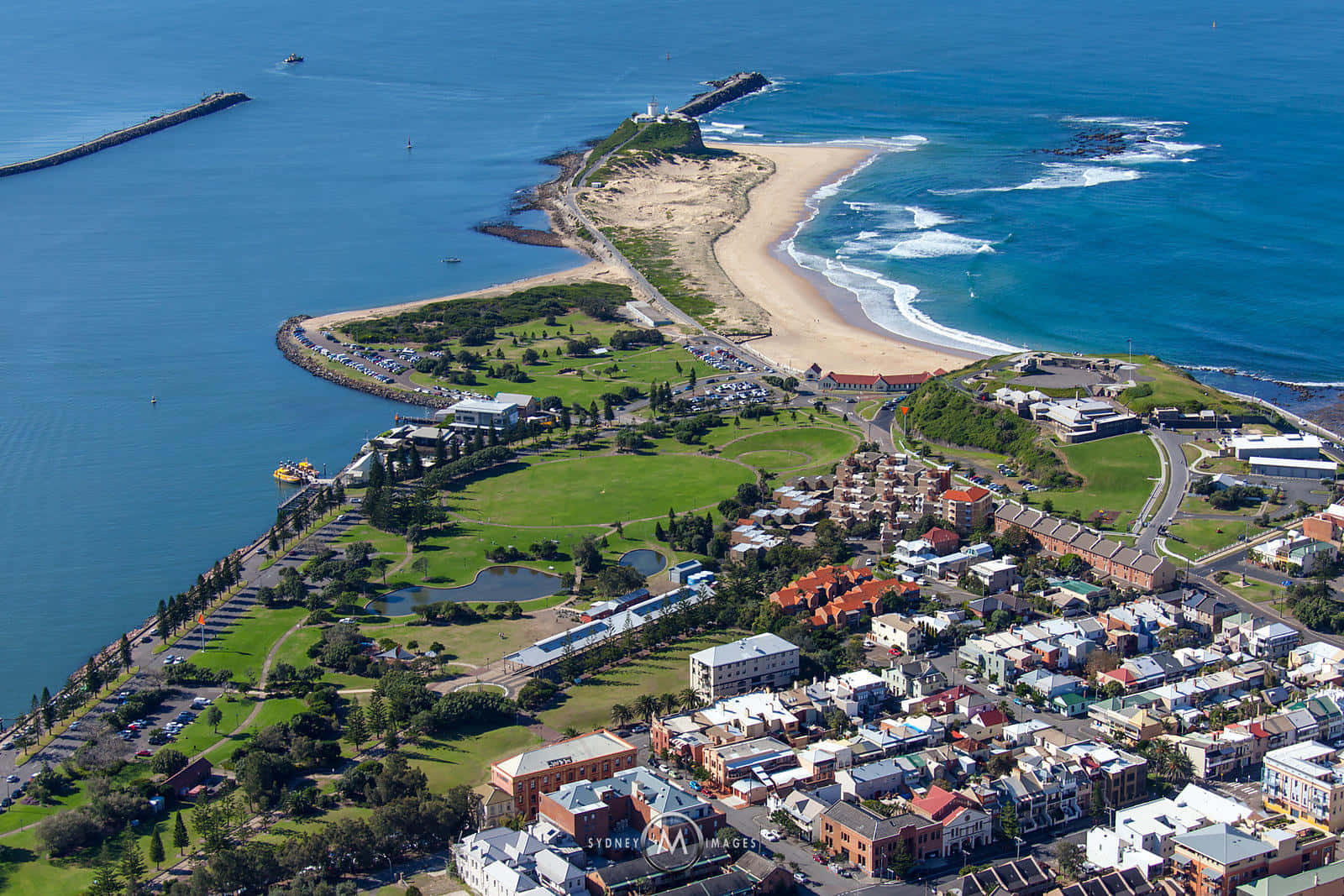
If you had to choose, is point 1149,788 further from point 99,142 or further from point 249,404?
point 99,142

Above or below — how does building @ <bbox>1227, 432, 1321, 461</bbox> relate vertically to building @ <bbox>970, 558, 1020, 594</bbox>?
above

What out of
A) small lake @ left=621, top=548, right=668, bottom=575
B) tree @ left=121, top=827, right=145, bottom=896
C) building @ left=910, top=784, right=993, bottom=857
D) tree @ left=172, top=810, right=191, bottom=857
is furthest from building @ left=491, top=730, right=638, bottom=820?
small lake @ left=621, top=548, right=668, bottom=575

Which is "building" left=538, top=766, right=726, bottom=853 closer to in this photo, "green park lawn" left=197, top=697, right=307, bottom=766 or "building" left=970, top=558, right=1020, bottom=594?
"green park lawn" left=197, top=697, right=307, bottom=766

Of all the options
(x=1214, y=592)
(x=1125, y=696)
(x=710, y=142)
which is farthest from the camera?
(x=710, y=142)

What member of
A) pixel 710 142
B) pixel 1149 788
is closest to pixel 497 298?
pixel 710 142

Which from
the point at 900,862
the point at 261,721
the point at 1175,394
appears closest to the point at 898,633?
the point at 900,862

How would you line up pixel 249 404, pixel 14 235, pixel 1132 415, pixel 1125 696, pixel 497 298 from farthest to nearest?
pixel 14 235 < pixel 497 298 < pixel 249 404 < pixel 1132 415 < pixel 1125 696
